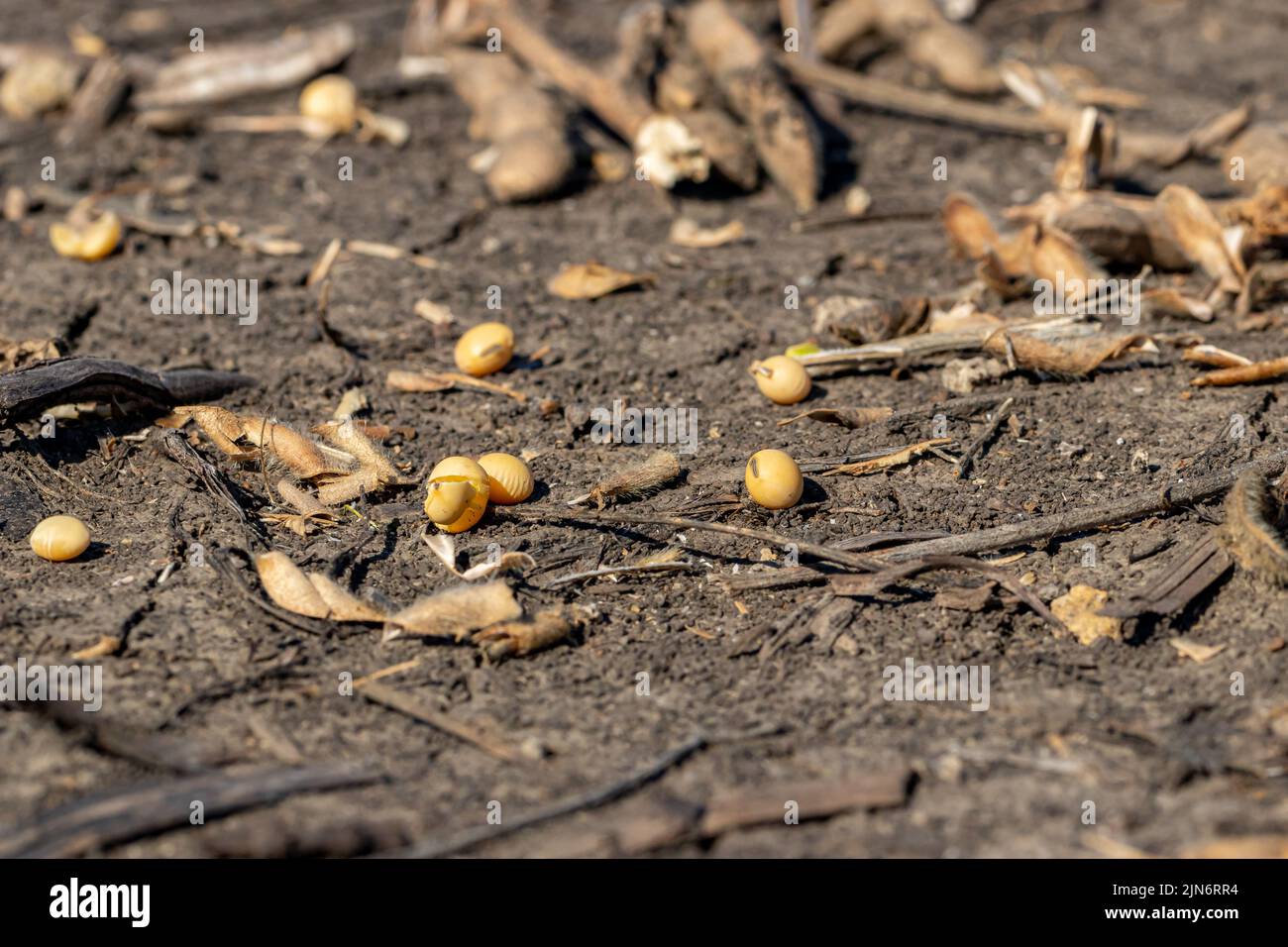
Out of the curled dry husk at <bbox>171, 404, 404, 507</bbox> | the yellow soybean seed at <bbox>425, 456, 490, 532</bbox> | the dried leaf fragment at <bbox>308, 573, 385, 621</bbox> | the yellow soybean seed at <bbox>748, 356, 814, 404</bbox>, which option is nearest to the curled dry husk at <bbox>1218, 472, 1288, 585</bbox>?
the yellow soybean seed at <bbox>748, 356, 814, 404</bbox>

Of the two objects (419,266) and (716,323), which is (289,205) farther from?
(716,323)

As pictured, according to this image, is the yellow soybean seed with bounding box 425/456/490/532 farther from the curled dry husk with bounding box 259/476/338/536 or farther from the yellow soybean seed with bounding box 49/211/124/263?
the yellow soybean seed with bounding box 49/211/124/263

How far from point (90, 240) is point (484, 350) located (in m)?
2.36

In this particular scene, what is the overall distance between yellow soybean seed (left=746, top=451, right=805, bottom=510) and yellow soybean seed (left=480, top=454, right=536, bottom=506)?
751 millimetres

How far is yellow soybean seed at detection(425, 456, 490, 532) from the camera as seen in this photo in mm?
3725

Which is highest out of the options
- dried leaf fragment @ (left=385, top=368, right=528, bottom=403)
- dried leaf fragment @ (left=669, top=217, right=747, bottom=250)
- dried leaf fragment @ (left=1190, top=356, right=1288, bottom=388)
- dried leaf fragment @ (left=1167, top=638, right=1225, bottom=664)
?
dried leaf fragment @ (left=669, top=217, right=747, bottom=250)

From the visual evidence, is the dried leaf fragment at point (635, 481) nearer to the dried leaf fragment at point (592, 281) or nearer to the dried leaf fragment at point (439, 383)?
the dried leaf fragment at point (439, 383)

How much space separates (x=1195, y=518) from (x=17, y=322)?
186 inches

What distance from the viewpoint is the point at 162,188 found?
6.41 meters

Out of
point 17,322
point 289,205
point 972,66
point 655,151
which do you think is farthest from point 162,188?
point 972,66

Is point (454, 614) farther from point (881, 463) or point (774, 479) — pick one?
point (881, 463)

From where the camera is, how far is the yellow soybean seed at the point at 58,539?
11.8 ft

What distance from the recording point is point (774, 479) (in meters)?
3.81

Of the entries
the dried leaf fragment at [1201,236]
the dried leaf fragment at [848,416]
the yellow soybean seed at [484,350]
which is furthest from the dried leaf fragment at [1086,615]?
the yellow soybean seed at [484,350]
